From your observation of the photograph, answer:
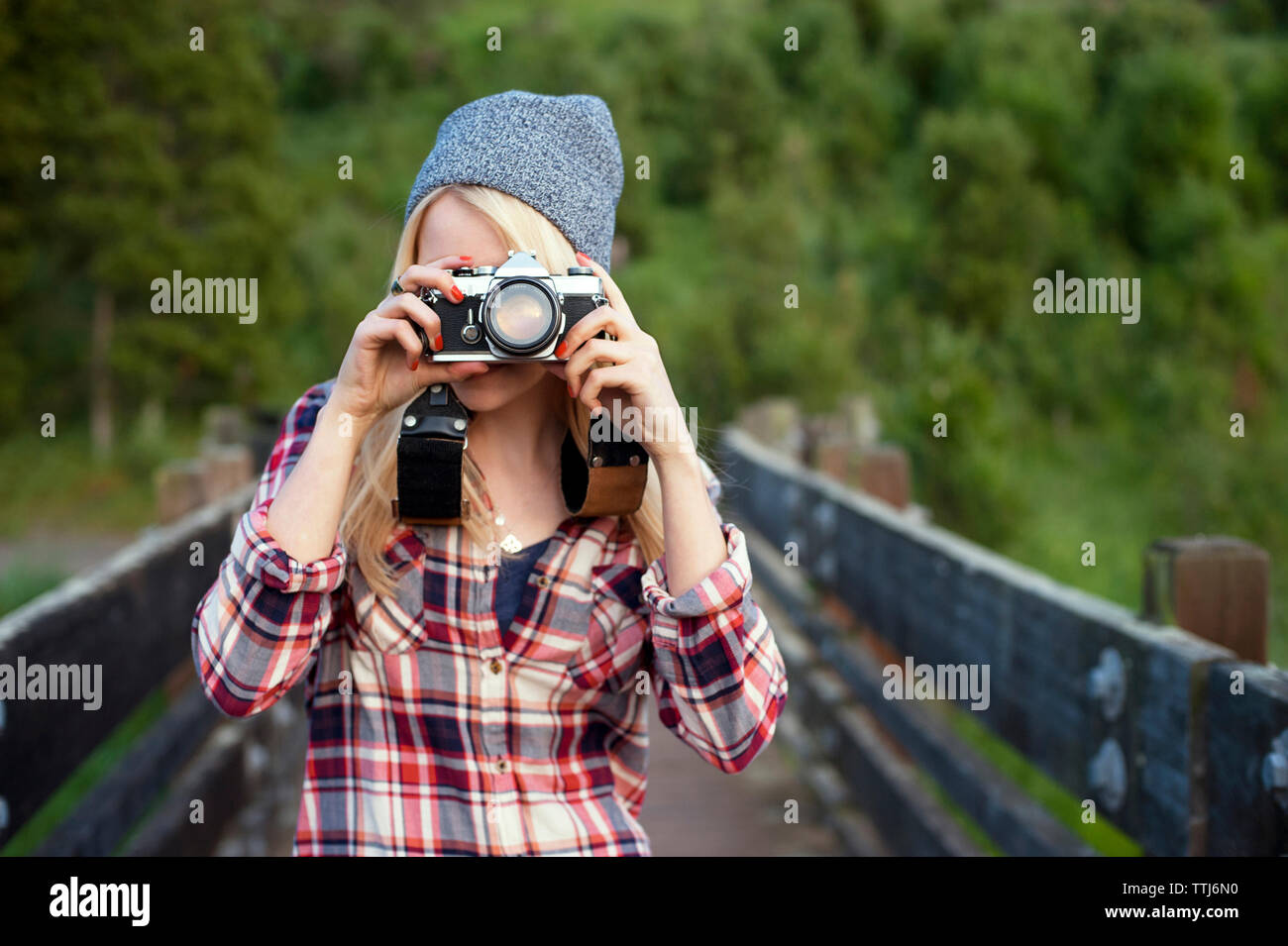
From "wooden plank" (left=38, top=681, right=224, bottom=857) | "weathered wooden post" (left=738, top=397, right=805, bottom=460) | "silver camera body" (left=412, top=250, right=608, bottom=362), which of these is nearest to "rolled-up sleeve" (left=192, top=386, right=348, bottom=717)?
"silver camera body" (left=412, top=250, right=608, bottom=362)

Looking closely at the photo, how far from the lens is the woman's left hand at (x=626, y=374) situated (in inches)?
63.7

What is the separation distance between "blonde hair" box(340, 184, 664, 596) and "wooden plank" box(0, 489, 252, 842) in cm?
81

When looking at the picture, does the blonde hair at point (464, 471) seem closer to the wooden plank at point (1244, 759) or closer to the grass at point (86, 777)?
the wooden plank at point (1244, 759)

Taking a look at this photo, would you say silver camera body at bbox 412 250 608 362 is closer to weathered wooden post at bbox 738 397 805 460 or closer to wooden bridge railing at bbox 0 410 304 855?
wooden bridge railing at bbox 0 410 304 855

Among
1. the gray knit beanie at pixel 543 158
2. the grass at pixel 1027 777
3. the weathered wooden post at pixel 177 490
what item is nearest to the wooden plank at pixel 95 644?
the weathered wooden post at pixel 177 490

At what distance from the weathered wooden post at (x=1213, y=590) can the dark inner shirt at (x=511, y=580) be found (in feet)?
3.70

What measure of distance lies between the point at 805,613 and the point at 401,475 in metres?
3.86

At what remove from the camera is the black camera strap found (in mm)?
1591

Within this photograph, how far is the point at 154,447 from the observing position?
63.6 ft

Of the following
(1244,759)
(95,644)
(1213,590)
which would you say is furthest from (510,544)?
(95,644)

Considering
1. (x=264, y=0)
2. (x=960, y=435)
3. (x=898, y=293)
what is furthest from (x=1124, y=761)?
(x=264, y=0)

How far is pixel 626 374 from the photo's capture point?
63.7 inches

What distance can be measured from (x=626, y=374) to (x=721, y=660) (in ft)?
1.30
